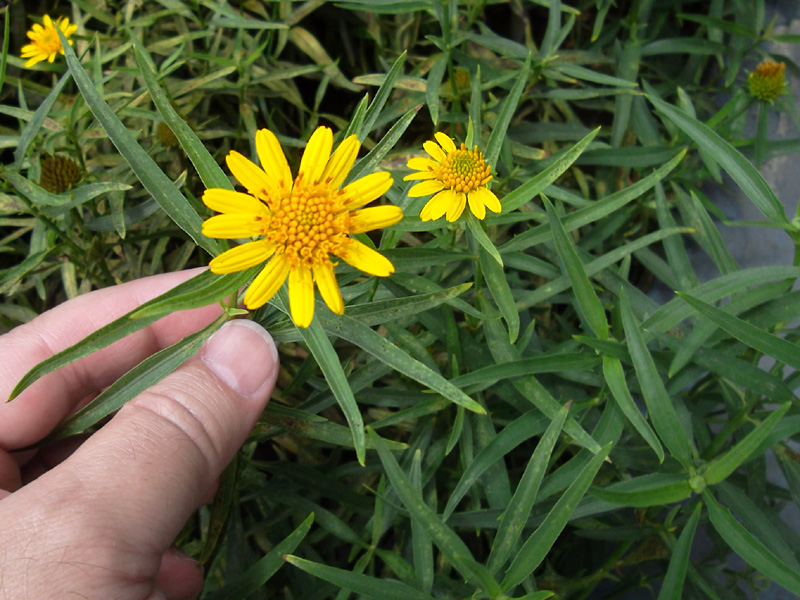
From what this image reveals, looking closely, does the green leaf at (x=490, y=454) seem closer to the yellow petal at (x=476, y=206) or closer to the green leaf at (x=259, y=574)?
the green leaf at (x=259, y=574)

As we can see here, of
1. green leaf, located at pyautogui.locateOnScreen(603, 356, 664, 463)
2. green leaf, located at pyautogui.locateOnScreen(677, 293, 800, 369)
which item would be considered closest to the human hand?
green leaf, located at pyautogui.locateOnScreen(603, 356, 664, 463)

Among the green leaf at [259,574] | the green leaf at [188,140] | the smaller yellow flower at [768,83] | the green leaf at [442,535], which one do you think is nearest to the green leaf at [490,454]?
the green leaf at [442,535]

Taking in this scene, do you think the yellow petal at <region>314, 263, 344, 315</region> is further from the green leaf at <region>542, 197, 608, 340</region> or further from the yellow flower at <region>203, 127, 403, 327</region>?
the green leaf at <region>542, 197, 608, 340</region>

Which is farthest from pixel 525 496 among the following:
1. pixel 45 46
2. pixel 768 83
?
pixel 45 46

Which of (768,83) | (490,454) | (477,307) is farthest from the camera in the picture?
(768,83)

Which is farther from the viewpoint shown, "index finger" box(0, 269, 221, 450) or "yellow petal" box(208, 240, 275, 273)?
"index finger" box(0, 269, 221, 450)

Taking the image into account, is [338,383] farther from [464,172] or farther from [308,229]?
[464,172]

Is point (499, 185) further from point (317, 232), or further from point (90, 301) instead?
point (90, 301)
